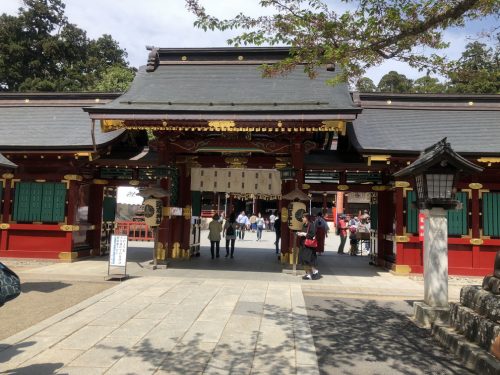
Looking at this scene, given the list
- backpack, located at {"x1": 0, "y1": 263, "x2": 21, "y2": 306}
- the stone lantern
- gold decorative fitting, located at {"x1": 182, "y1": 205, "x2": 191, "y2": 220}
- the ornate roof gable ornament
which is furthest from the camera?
the ornate roof gable ornament

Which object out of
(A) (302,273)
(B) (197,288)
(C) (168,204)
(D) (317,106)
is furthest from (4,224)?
(D) (317,106)

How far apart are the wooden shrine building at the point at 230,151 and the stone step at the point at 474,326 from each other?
18.3 feet

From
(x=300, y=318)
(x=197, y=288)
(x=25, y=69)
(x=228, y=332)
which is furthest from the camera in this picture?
(x=25, y=69)

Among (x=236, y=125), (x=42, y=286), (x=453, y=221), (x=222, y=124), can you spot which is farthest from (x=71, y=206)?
(x=453, y=221)

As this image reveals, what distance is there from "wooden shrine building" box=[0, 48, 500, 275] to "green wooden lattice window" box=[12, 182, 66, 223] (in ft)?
0.11

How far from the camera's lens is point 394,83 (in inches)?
2211

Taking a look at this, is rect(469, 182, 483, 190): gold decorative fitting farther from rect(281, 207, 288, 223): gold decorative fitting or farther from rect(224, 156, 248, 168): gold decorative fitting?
rect(224, 156, 248, 168): gold decorative fitting

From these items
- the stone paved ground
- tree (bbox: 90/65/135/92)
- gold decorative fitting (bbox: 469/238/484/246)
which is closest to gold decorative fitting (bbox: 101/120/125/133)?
the stone paved ground

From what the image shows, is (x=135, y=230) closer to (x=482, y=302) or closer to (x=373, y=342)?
(x=373, y=342)

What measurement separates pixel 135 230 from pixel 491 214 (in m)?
16.4

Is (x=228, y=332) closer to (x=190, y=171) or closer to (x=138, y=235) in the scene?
(x=190, y=171)

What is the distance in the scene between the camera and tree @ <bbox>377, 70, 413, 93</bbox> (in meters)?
53.3

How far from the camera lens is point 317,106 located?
10734 millimetres

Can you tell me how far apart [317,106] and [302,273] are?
4644 mm
